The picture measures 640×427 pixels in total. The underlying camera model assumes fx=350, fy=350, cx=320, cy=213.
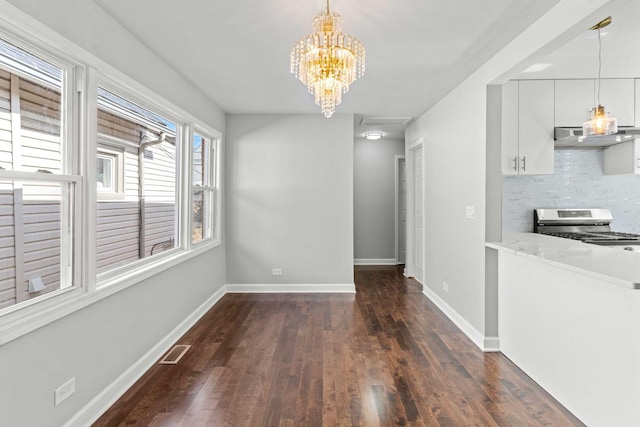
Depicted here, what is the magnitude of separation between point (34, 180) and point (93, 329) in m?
1.00

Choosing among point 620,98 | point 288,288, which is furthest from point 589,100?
point 288,288

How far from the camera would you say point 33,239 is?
185 centimetres

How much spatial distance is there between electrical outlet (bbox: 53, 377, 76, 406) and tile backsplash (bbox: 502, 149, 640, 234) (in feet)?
14.5

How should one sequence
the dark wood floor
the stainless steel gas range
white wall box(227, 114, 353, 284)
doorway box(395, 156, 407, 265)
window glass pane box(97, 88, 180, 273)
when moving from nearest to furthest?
the dark wood floor
window glass pane box(97, 88, 180, 273)
the stainless steel gas range
white wall box(227, 114, 353, 284)
doorway box(395, 156, 407, 265)

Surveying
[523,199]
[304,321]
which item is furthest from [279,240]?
[523,199]

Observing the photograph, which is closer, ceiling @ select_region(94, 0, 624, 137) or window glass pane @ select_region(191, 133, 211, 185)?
ceiling @ select_region(94, 0, 624, 137)

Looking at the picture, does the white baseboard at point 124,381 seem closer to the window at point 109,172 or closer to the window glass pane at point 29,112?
the window at point 109,172

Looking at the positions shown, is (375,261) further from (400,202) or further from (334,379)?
(334,379)

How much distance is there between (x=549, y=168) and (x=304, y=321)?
3060 millimetres

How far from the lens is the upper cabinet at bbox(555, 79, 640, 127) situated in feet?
11.9

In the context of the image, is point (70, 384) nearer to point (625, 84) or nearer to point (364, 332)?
point (364, 332)

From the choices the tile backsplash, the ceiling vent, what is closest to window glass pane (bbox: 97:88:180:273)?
the ceiling vent

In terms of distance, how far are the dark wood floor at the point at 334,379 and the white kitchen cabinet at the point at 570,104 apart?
8.15ft

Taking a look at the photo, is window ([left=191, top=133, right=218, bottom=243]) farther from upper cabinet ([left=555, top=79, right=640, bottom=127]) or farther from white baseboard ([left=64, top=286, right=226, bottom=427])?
upper cabinet ([left=555, top=79, right=640, bottom=127])
